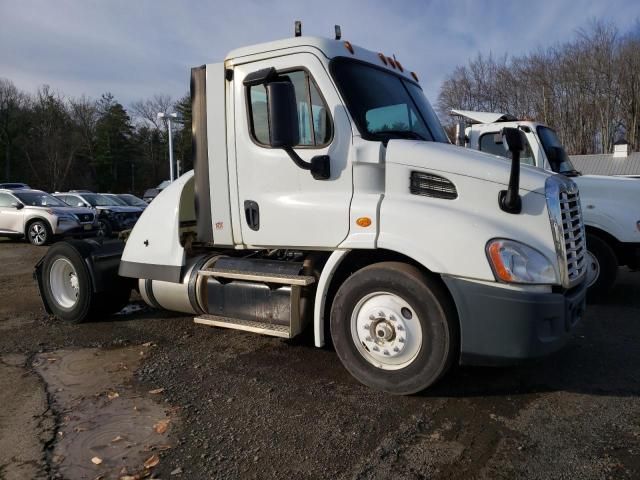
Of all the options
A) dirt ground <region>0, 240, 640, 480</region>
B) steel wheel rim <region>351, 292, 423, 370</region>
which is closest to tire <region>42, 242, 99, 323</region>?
dirt ground <region>0, 240, 640, 480</region>

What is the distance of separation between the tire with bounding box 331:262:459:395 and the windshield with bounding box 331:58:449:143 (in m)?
1.17

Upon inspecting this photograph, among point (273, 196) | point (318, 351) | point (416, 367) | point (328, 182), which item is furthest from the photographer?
point (318, 351)

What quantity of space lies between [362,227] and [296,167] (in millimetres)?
803

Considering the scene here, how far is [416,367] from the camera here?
3748mm

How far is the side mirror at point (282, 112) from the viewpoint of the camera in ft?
12.5

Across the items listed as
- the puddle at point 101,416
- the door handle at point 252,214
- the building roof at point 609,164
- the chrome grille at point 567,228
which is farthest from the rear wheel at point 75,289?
the building roof at point 609,164

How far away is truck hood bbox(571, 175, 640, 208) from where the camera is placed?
6785 mm

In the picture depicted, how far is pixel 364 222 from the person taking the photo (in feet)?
12.8

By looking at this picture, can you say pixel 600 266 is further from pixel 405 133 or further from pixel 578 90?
pixel 578 90


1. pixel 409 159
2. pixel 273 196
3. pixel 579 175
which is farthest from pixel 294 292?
pixel 579 175

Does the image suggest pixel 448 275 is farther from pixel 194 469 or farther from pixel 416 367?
pixel 194 469

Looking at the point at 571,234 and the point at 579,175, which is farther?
the point at 579,175

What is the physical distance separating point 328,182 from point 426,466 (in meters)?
2.19

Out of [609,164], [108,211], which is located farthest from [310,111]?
[609,164]
